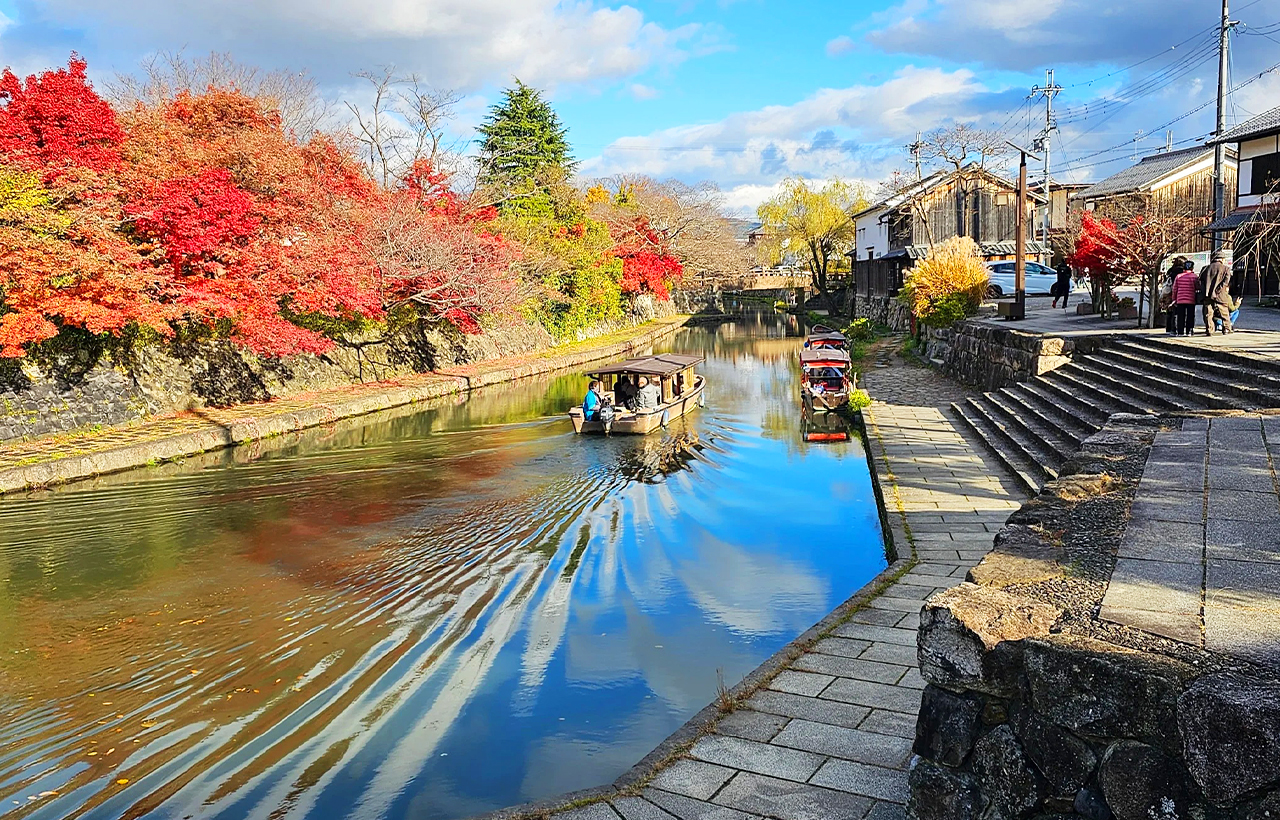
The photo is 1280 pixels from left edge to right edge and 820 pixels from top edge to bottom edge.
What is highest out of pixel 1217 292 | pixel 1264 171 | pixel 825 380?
pixel 1264 171

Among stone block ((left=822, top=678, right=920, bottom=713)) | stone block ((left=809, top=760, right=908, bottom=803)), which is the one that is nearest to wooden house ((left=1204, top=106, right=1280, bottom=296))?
stone block ((left=822, top=678, right=920, bottom=713))

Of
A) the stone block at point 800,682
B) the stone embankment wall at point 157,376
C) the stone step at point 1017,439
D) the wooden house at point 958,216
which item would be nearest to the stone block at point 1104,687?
the stone block at point 800,682

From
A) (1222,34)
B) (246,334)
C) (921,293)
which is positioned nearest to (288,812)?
(246,334)

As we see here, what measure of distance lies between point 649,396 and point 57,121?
44.5 ft

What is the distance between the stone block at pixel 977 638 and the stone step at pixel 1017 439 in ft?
27.8

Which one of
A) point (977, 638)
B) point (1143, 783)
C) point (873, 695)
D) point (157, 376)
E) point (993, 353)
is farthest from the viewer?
point (993, 353)

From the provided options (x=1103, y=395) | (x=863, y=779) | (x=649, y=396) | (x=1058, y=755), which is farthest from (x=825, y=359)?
(x=1058, y=755)

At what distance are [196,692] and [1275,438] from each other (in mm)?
10064

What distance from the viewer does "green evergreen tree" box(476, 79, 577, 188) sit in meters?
47.3

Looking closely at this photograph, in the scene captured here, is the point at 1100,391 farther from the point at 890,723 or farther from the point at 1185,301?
the point at 890,723

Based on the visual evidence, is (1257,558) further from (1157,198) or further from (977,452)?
(1157,198)

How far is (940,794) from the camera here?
4230 millimetres

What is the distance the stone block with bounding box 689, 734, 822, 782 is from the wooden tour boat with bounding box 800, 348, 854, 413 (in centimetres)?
1731

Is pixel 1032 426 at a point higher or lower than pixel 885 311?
lower
